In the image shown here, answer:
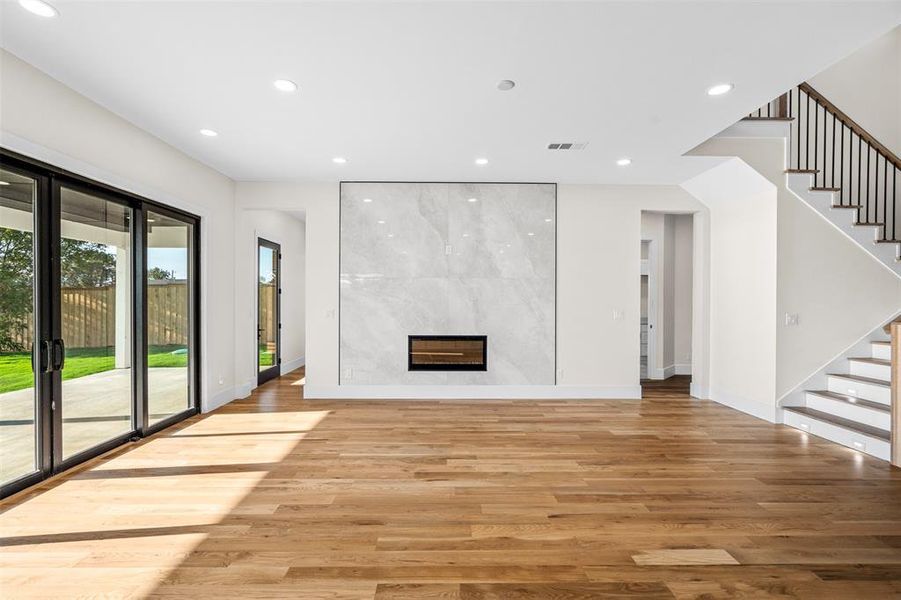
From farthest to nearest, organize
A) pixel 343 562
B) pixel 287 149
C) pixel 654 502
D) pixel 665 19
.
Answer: pixel 287 149 → pixel 654 502 → pixel 665 19 → pixel 343 562

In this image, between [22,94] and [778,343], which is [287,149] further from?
[778,343]

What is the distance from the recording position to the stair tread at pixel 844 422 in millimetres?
3686

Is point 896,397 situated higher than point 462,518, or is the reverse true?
point 896,397

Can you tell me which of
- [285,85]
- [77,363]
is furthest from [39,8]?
[77,363]

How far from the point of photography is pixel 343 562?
217cm

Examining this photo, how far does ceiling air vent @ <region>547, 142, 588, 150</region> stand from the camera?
4.30m

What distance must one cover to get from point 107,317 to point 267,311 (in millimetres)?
3242

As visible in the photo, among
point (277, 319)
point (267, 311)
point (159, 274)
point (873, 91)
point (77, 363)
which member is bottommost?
point (77, 363)

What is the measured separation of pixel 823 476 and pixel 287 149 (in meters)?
5.54

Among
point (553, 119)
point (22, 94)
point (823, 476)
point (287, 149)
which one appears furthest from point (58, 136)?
point (823, 476)

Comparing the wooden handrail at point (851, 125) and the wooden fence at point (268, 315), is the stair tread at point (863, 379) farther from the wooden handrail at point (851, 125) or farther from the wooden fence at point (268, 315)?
the wooden fence at point (268, 315)

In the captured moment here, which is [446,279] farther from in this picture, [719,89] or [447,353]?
[719,89]

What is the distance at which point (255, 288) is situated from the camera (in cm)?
626

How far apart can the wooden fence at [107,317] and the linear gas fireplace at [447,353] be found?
8.91 feet
